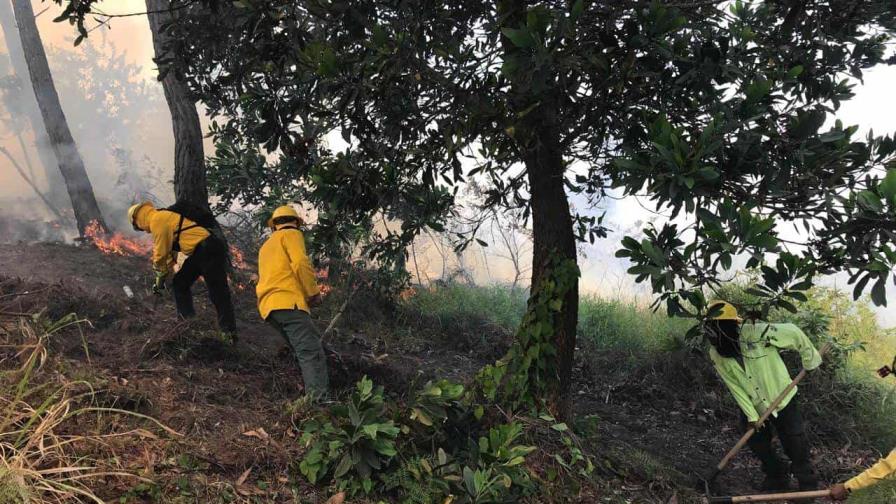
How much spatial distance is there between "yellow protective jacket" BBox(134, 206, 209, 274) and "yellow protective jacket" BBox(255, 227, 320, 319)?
1.34 metres

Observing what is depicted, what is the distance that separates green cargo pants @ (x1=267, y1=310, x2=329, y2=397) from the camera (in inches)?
174

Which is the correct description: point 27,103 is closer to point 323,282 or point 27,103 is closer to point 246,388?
point 323,282

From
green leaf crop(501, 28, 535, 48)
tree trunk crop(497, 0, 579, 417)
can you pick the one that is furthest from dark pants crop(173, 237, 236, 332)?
green leaf crop(501, 28, 535, 48)

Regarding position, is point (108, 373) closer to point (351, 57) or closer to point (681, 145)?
point (351, 57)

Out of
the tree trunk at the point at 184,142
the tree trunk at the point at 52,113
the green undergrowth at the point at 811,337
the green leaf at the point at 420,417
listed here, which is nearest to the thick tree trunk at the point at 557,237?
the green undergrowth at the point at 811,337

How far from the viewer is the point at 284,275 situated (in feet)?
14.7

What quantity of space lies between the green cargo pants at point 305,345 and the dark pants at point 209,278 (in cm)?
137

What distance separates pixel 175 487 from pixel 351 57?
230cm

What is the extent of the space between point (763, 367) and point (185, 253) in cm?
507

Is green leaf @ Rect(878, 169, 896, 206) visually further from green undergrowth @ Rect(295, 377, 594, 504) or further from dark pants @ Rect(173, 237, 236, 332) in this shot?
dark pants @ Rect(173, 237, 236, 332)

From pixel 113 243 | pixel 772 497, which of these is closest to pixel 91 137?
pixel 113 243

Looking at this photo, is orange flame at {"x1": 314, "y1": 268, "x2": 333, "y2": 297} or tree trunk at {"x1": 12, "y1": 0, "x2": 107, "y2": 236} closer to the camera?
orange flame at {"x1": 314, "y1": 268, "x2": 333, "y2": 297}

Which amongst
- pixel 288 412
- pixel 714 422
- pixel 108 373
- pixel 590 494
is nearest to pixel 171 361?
pixel 108 373

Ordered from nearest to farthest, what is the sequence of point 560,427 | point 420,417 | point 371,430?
point 371,430 < point 420,417 < point 560,427
